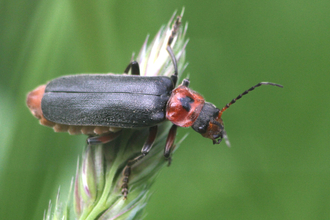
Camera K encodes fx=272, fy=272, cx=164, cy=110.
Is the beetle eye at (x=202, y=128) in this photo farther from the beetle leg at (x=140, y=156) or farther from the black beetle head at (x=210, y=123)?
the beetle leg at (x=140, y=156)

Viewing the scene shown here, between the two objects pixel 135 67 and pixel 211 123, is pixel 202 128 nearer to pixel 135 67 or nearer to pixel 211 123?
pixel 211 123

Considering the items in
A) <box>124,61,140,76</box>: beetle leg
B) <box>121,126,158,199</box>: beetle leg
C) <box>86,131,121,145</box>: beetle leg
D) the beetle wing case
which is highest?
<box>124,61,140,76</box>: beetle leg

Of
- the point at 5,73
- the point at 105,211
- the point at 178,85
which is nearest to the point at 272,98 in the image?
the point at 178,85

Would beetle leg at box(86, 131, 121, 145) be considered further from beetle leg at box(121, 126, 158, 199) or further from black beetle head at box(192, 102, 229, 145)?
black beetle head at box(192, 102, 229, 145)

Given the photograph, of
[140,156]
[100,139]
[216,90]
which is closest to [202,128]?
[140,156]

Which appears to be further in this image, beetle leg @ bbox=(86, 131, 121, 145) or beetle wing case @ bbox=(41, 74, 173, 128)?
beetle wing case @ bbox=(41, 74, 173, 128)

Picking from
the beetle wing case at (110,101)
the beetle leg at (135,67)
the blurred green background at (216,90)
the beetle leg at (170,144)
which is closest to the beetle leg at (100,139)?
Result: the beetle wing case at (110,101)

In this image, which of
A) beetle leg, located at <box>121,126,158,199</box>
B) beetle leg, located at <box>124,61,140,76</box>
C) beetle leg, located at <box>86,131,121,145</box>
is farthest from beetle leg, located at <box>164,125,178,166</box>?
beetle leg, located at <box>124,61,140,76</box>
